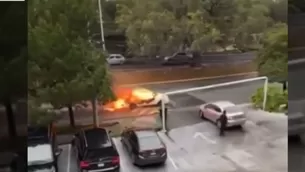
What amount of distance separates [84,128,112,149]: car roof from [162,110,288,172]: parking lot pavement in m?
0.21

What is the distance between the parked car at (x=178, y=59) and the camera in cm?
162

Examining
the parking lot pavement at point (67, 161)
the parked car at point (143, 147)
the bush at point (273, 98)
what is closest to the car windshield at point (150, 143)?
the parked car at point (143, 147)

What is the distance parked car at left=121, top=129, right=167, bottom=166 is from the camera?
1557 millimetres

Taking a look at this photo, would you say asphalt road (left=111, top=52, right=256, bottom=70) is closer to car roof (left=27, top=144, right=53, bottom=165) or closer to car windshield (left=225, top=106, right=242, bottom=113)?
car windshield (left=225, top=106, right=242, bottom=113)

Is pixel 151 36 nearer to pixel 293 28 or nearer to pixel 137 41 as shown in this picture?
pixel 137 41

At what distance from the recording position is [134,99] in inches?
62.2

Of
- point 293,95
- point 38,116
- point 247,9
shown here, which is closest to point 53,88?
point 38,116

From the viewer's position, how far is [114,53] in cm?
157

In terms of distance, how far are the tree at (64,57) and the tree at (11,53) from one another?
5cm

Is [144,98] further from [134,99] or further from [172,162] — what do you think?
[172,162]

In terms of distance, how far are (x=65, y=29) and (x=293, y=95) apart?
2.83ft

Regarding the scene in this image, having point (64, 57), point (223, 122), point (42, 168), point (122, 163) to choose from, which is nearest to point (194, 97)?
point (223, 122)

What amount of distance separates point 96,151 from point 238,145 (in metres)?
0.53

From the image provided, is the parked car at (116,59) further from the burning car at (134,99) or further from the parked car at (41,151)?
the parked car at (41,151)
